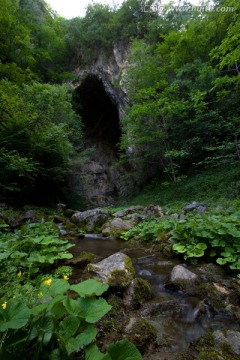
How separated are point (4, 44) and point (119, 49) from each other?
8233 millimetres

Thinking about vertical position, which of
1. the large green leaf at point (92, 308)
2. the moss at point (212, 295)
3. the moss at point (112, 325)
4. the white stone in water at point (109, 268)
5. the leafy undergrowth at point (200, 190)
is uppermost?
the large green leaf at point (92, 308)

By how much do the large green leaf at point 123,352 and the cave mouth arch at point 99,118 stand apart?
18848mm

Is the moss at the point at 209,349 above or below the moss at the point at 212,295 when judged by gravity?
above

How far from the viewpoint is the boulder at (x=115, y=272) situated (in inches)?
90.4

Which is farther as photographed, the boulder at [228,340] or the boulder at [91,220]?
the boulder at [91,220]

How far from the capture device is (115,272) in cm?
244

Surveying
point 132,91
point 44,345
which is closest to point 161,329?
point 44,345

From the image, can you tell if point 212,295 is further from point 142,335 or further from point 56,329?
point 56,329

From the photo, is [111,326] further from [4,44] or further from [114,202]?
[4,44]

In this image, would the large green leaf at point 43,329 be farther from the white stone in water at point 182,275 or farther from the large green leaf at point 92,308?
the white stone in water at point 182,275

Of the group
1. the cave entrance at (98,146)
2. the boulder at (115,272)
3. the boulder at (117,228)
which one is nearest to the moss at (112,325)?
the boulder at (115,272)

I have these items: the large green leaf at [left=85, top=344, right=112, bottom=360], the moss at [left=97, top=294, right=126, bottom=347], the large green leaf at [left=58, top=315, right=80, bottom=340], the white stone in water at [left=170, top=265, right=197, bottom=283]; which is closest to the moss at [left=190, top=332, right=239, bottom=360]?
the moss at [left=97, top=294, right=126, bottom=347]

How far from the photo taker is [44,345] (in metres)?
Answer: 1.08

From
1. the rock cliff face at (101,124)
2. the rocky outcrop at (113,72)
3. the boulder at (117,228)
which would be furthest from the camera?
the rock cliff face at (101,124)
